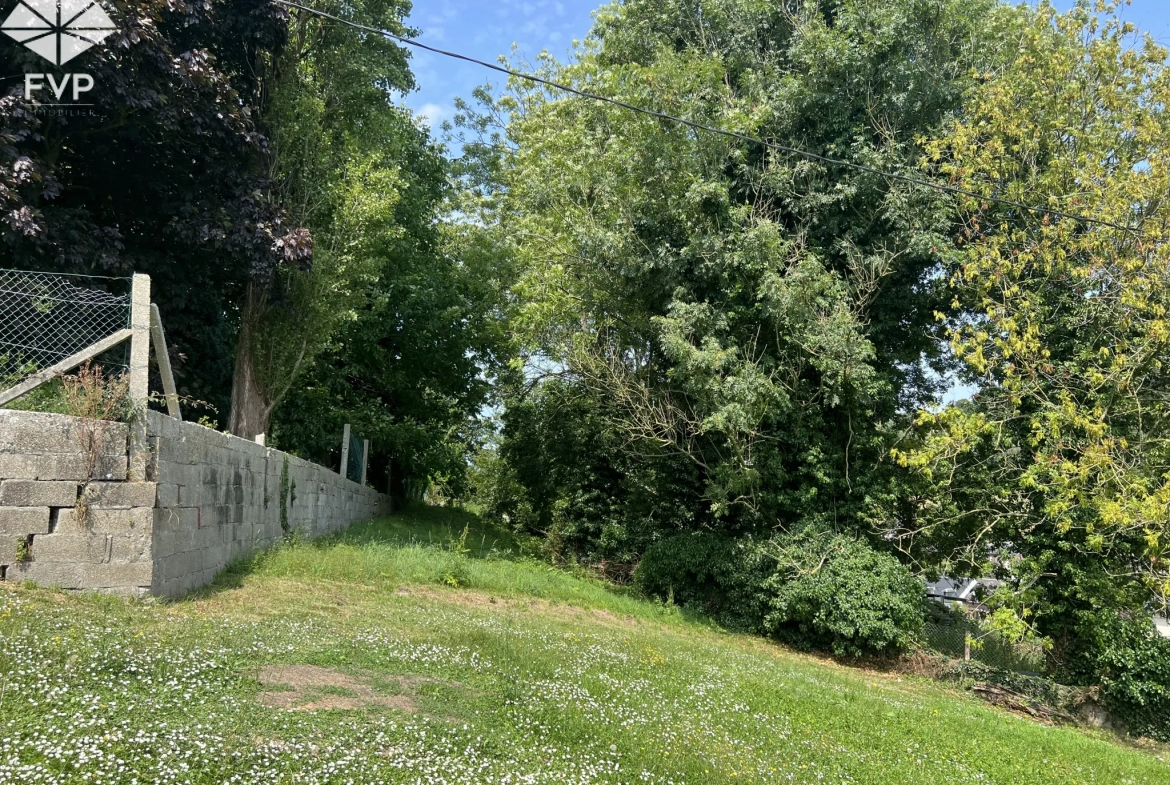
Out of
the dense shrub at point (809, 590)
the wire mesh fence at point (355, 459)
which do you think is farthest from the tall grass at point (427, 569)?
the wire mesh fence at point (355, 459)

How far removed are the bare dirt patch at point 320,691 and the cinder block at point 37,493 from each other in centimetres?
245

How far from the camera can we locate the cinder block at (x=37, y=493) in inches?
220

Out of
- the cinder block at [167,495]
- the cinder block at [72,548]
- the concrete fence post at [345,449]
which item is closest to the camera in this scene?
the cinder block at [72,548]

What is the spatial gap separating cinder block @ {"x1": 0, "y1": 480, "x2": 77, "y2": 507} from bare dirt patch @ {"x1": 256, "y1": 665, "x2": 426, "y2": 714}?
2.45 metres

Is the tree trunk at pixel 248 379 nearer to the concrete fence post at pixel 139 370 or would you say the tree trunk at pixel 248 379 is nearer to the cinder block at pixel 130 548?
the concrete fence post at pixel 139 370

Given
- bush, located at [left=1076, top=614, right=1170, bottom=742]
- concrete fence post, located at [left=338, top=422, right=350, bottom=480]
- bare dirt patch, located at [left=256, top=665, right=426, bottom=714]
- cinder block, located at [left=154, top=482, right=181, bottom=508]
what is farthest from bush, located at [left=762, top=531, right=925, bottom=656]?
cinder block, located at [left=154, top=482, right=181, bottom=508]

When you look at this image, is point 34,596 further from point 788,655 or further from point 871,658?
point 871,658

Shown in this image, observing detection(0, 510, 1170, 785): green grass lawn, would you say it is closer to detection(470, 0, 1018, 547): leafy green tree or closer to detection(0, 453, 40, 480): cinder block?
detection(0, 453, 40, 480): cinder block

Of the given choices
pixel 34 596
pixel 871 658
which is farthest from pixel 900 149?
pixel 34 596

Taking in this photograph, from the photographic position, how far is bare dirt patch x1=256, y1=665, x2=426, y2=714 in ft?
14.2

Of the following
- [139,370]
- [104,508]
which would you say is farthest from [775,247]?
[104,508]

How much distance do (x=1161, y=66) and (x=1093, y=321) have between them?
400 centimetres

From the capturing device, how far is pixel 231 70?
12.1 meters

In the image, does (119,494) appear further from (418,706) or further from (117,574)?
(418,706)
